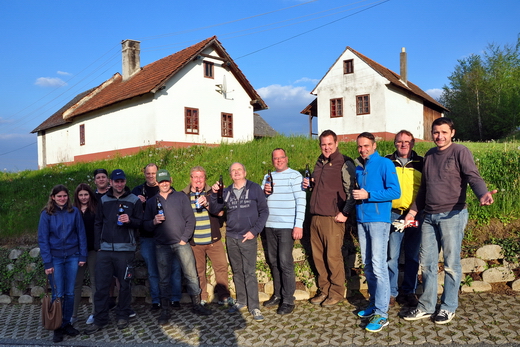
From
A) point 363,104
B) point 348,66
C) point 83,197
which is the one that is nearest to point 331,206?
point 83,197

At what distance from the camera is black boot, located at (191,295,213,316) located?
18.9ft

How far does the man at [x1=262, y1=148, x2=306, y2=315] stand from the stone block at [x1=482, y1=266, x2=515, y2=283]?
274 cm

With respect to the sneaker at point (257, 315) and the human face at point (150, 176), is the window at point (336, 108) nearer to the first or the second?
the human face at point (150, 176)

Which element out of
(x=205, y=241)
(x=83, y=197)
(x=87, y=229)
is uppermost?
(x=83, y=197)

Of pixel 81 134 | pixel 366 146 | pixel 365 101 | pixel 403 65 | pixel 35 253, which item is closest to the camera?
pixel 366 146

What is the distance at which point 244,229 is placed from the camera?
565 cm

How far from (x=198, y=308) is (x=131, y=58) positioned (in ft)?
77.9

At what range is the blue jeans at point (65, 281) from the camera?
5.41 m

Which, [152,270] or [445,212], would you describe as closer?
[445,212]

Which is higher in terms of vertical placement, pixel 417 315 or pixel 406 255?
pixel 406 255

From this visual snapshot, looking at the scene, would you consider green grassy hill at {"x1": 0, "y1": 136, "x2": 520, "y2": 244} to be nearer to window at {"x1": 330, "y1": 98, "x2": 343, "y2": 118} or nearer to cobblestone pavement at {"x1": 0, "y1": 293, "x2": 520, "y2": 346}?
cobblestone pavement at {"x1": 0, "y1": 293, "x2": 520, "y2": 346}

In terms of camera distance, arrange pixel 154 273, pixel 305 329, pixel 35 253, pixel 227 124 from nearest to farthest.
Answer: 1. pixel 305 329
2. pixel 154 273
3. pixel 35 253
4. pixel 227 124

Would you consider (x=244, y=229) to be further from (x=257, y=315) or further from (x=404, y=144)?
(x=404, y=144)

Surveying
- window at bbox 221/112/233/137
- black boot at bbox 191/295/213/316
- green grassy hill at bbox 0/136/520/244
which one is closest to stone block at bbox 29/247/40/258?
green grassy hill at bbox 0/136/520/244
